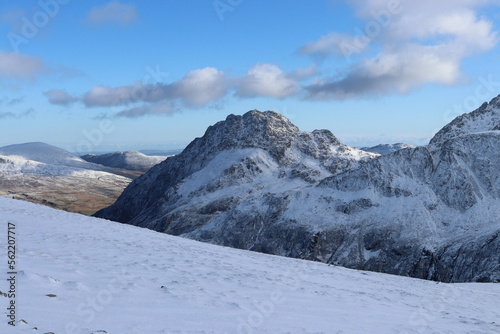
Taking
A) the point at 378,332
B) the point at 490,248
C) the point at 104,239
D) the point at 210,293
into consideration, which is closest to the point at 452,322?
the point at 378,332

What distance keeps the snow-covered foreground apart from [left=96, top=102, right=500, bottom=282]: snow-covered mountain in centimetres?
3136

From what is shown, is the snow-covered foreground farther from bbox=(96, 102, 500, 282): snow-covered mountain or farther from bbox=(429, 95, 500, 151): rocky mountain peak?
bbox=(429, 95, 500, 151): rocky mountain peak

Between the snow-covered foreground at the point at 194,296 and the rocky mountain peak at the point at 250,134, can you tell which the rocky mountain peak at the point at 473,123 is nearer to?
the rocky mountain peak at the point at 250,134

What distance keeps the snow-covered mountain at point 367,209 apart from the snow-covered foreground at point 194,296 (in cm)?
3136

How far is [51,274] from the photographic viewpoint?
12141 mm

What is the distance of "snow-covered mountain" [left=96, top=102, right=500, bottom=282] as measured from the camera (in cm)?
5272

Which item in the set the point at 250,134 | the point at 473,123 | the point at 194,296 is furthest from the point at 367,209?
the point at 194,296

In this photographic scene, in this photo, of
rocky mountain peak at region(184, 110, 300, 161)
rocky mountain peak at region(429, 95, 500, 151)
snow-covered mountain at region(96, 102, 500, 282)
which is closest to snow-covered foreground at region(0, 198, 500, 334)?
snow-covered mountain at region(96, 102, 500, 282)

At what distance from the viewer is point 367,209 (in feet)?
212

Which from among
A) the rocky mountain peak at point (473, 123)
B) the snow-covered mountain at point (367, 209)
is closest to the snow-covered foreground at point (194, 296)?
the snow-covered mountain at point (367, 209)

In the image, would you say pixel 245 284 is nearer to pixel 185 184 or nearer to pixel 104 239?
pixel 104 239

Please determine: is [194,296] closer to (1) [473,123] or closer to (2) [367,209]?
(2) [367,209]

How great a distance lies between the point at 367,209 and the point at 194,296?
5648cm

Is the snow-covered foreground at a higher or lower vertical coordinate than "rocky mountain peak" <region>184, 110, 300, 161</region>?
lower
